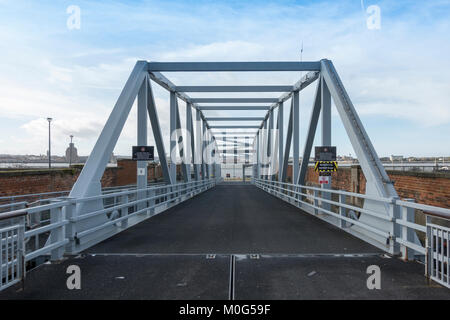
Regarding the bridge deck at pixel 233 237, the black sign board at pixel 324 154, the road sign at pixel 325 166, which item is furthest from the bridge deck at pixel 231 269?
the black sign board at pixel 324 154

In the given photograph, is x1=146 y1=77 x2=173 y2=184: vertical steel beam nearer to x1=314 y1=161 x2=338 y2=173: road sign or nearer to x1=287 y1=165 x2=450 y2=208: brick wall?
x1=314 y1=161 x2=338 y2=173: road sign

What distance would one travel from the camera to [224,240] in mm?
6176

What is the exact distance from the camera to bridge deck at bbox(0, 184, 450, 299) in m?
3.57

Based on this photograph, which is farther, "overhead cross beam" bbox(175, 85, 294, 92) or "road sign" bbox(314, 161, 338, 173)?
"overhead cross beam" bbox(175, 85, 294, 92)

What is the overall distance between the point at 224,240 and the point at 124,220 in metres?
2.75

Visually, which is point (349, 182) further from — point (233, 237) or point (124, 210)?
point (124, 210)

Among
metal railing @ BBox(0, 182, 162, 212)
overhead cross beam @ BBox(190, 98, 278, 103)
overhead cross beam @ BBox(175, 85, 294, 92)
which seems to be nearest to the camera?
metal railing @ BBox(0, 182, 162, 212)

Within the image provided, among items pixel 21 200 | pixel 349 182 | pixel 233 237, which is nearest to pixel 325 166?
pixel 233 237

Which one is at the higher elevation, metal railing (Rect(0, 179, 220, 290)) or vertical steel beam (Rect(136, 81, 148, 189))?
vertical steel beam (Rect(136, 81, 148, 189))

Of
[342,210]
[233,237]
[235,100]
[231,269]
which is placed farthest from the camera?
[235,100]

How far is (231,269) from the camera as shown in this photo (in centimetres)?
436

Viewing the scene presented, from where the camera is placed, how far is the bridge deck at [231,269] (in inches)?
140

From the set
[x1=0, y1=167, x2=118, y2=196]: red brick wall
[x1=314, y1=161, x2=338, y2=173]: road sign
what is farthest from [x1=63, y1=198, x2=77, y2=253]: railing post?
[x1=0, y1=167, x2=118, y2=196]: red brick wall
